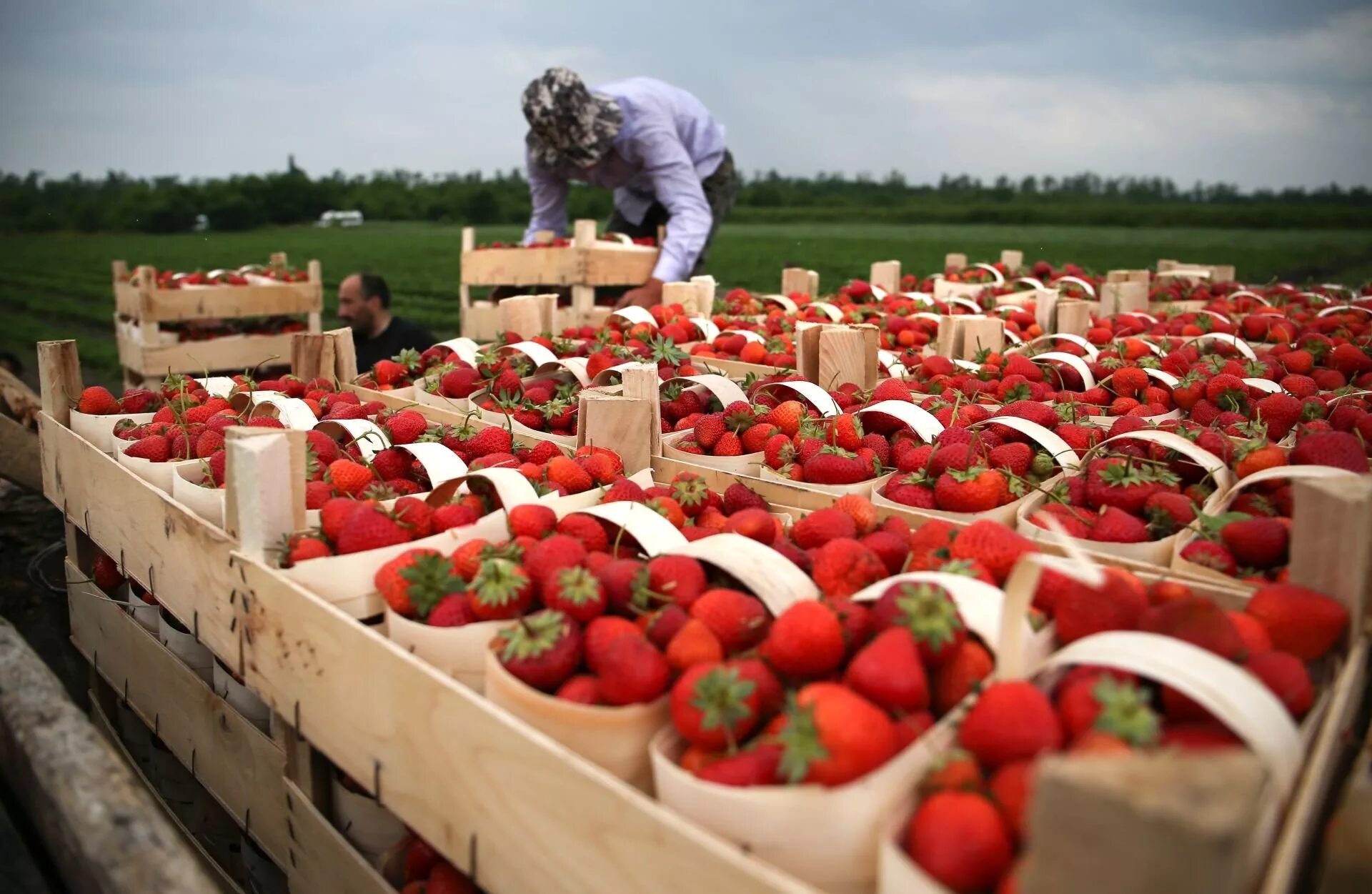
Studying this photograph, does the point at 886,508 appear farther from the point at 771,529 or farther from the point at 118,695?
the point at 118,695

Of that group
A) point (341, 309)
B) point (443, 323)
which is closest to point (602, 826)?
point (341, 309)

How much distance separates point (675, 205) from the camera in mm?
5898

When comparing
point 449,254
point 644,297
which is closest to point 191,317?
point 644,297

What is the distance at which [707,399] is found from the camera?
8.63 ft

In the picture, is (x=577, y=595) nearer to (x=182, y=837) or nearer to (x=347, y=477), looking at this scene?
(x=347, y=477)

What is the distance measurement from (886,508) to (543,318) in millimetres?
2473

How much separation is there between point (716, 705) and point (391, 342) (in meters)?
4.66

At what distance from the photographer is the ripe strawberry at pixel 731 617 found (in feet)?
4.11

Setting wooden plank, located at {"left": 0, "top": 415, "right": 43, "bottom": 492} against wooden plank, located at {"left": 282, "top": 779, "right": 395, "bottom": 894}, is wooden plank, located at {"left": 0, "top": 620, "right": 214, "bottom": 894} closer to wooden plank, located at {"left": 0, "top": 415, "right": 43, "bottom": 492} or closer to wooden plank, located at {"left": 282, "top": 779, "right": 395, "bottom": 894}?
wooden plank, located at {"left": 282, "top": 779, "right": 395, "bottom": 894}

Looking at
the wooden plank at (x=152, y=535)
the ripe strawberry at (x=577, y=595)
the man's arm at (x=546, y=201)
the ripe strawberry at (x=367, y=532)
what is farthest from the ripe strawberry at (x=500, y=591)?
the man's arm at (x=546, y=201)

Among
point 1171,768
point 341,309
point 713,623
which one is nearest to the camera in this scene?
point 1171,768

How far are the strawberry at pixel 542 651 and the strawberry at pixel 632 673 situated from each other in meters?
0.06

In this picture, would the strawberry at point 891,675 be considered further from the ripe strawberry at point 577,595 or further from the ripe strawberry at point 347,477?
the ripe strawberry at point 347,477

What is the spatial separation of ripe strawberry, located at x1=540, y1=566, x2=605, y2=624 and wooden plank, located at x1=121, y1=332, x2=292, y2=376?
5.30 meters
